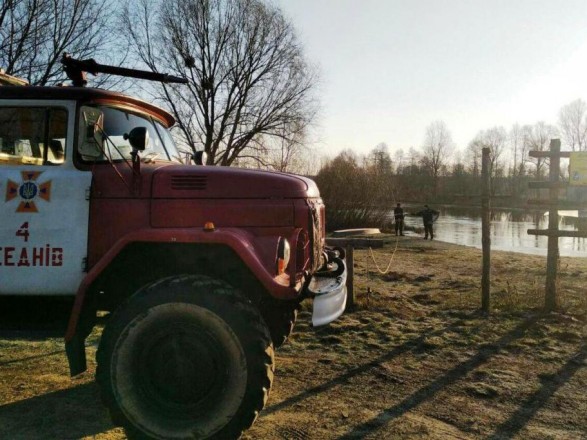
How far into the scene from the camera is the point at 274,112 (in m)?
30.5

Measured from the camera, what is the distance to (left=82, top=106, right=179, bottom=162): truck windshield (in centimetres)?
379

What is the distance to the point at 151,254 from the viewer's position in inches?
142

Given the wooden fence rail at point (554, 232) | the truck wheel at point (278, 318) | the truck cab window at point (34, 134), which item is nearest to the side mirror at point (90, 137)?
the truck cab window at point (34, 134)

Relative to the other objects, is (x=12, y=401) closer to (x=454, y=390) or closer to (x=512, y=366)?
(x=454, y=390)

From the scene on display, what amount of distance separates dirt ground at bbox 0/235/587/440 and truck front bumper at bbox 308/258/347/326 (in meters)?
0.81

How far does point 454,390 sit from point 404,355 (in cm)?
104

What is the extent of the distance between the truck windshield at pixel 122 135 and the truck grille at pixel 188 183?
18.2 inches

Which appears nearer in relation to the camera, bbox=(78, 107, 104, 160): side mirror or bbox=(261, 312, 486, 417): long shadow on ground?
bbox=(78, 107, 104, 160): side mirror

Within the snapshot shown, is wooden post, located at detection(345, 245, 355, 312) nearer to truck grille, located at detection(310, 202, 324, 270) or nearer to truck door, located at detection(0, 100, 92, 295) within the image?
truck grille, located at detection(310, 202, 324, 270)

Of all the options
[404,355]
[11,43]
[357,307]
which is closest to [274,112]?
[11,43]

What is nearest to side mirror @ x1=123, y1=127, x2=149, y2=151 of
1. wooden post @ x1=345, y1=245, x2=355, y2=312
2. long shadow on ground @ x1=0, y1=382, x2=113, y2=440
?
long shadow on ground @ x1=0, y1=382, x2=113, y2=440

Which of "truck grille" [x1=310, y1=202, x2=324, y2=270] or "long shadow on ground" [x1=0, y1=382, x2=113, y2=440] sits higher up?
"truck grille" [x1=310, y1=202, x2=324, y2=270]

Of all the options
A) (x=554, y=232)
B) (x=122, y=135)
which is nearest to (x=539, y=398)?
(x=554, y=232)

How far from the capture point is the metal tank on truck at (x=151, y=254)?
322 cm
